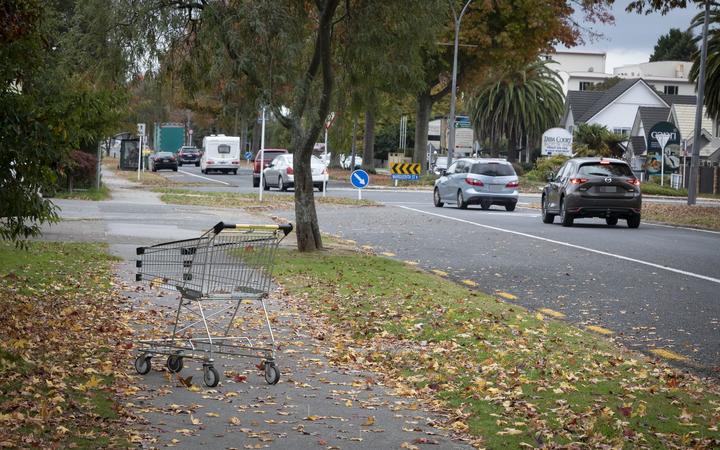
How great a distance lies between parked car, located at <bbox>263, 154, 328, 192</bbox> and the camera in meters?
46.0

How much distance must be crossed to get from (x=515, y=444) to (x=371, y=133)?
199 feet

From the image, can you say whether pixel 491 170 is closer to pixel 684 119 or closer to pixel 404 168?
pixel 404 168

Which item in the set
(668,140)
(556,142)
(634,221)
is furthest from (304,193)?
(556,142)

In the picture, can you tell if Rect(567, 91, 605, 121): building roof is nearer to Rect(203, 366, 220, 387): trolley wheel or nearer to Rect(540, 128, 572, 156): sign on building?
Rect(540, 128, 572, 156): sign on building

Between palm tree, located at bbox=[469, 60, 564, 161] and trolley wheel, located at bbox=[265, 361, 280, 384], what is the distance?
3055 inches

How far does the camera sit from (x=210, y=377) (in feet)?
30.0

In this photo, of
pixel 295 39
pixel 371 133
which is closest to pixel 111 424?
pixel 295 39

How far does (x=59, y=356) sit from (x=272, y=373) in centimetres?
184

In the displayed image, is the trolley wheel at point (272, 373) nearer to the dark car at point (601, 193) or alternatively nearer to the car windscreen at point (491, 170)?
the dark car at point (601, 193)

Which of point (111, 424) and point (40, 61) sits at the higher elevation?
point (40, 61)

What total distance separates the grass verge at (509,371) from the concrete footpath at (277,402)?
27cm

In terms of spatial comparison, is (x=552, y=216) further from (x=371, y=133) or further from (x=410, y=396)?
(x=371, y=133)

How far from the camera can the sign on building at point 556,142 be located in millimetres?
63438

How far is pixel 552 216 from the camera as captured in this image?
3095 centimetres
